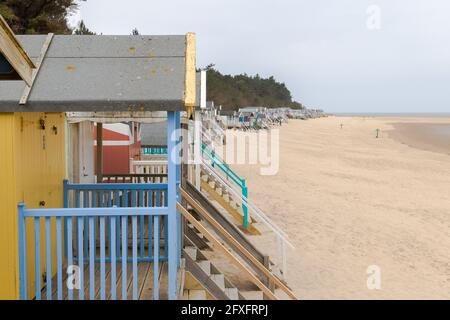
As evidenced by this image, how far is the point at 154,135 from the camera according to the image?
53.4 feet

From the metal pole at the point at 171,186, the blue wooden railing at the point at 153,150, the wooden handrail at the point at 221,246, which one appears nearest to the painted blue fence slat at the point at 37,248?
the metal pole at the point at 171,186

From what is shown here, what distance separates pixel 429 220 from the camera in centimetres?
1357

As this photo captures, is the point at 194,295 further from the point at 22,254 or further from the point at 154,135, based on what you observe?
the point at 154,135

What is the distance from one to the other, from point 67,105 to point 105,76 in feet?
1.73

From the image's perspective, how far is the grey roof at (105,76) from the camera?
460 cm

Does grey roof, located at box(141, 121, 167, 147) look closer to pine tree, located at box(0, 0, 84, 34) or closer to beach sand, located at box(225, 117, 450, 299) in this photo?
beach sand, located at box(225, 117, 450, 299)

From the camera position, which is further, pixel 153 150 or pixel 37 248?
pixel 153 150

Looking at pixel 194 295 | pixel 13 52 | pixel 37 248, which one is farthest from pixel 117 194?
pixel 13 52

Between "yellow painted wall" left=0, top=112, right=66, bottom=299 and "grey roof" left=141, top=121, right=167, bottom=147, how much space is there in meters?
9.36

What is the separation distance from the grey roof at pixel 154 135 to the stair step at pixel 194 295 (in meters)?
9.56

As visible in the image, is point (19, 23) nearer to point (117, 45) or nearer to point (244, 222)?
point (244, 222)

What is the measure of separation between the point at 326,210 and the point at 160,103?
10163mm

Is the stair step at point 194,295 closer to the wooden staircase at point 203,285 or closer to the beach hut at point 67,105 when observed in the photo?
the wooden staircase at point 203,285
